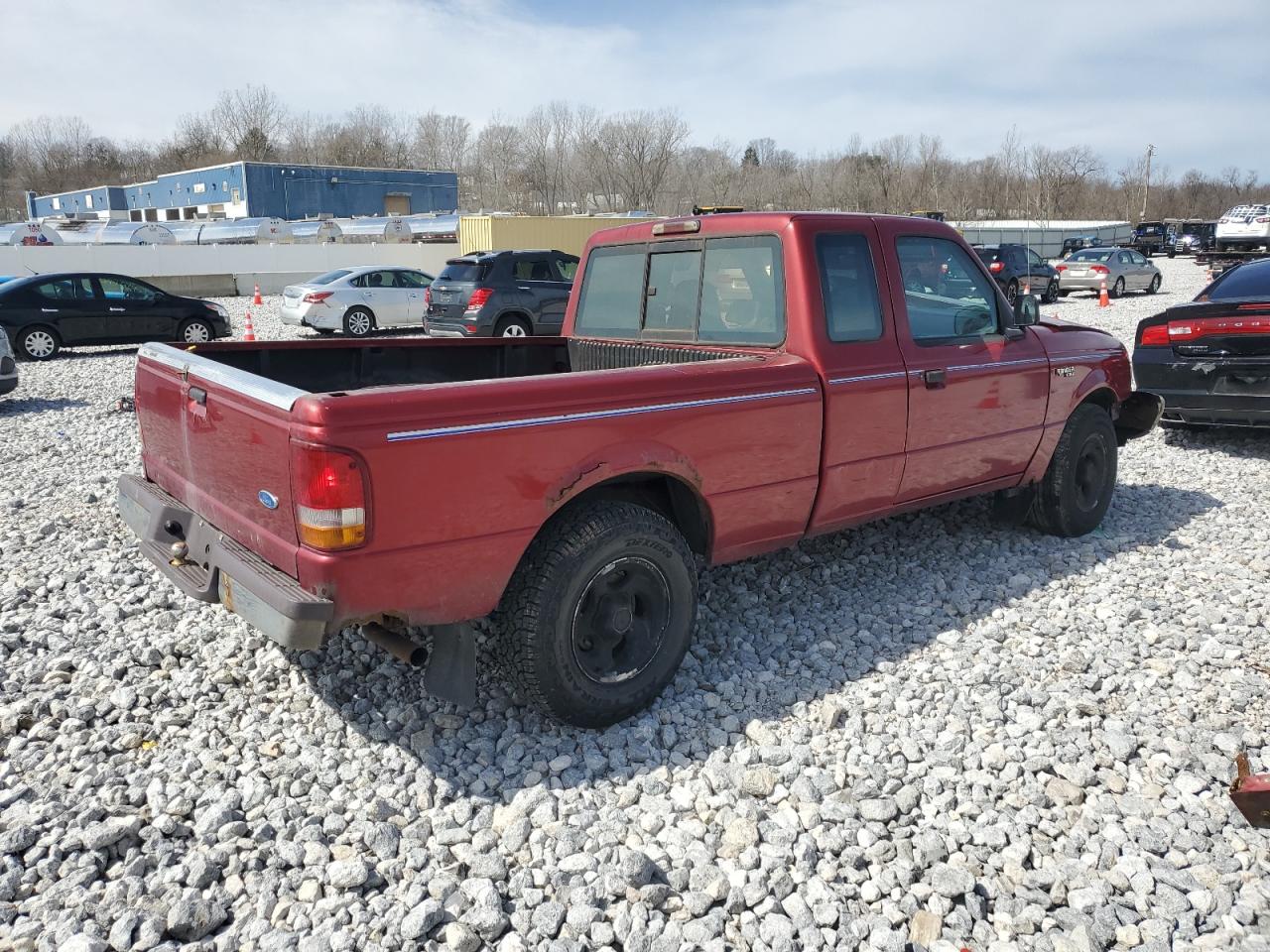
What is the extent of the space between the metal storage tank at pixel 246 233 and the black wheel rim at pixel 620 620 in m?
35.7

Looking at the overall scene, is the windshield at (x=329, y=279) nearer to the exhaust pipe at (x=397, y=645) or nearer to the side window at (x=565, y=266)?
the side window at (x=565, y=266)

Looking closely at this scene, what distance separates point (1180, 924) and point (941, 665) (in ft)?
5.37

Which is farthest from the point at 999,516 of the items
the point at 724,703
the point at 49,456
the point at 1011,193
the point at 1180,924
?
the point at 1011,193

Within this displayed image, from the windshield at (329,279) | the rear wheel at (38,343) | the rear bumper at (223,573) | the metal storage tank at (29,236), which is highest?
the metal storage tank at (29,236)

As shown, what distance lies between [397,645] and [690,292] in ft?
7.85

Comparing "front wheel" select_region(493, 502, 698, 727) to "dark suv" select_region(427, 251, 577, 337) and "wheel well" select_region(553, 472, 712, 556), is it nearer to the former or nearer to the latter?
"wheel well" select_region(553, 472, 712, 556)

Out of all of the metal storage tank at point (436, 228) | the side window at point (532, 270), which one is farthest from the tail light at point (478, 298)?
the metal storage tank at point (436, 228)

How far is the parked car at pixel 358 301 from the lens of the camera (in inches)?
744

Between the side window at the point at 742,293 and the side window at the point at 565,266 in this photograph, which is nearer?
the side window at the point at 742,293

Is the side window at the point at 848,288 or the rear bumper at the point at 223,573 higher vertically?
the side window at the point at 848,288

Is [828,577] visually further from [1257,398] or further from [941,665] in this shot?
[1257,398]

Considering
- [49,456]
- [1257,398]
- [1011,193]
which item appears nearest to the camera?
[1257,398]

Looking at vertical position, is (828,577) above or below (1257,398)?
below

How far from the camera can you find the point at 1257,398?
25.0 feet
